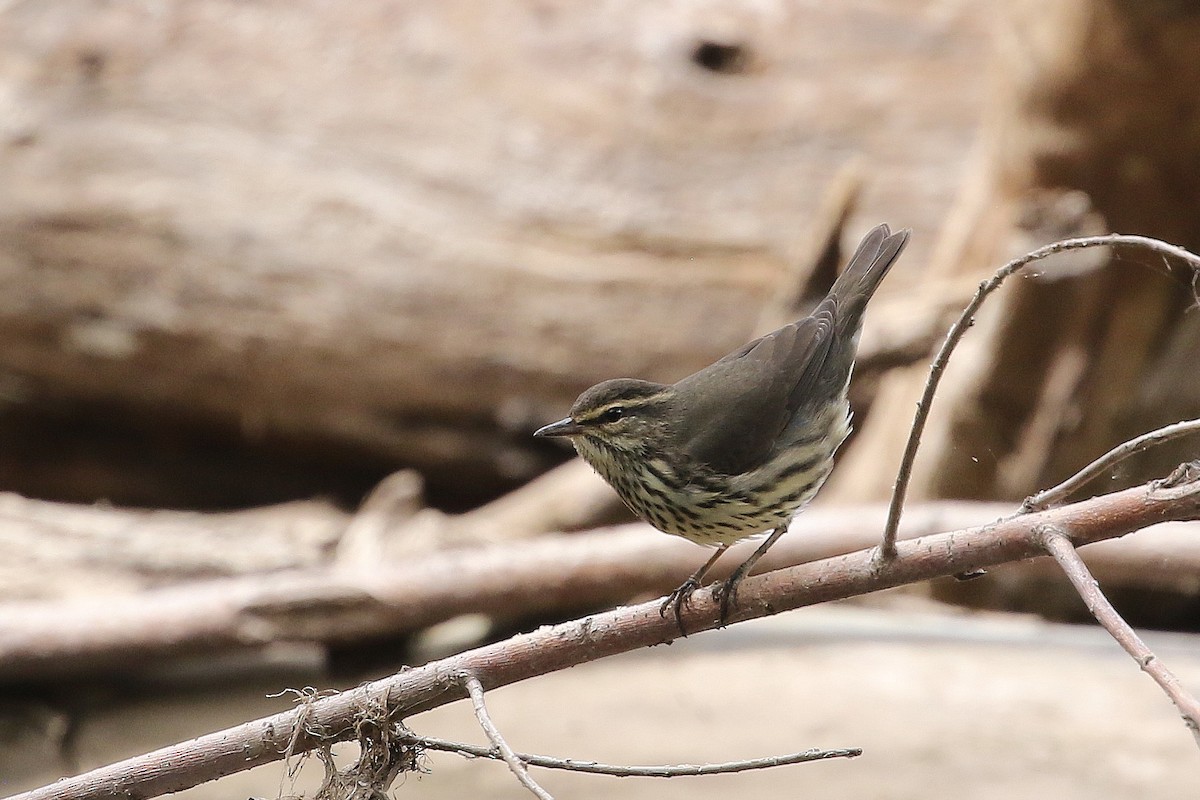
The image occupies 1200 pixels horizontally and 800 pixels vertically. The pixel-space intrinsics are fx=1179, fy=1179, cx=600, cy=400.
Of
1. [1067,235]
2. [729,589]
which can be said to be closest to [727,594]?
[729,589]

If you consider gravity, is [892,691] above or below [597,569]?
below

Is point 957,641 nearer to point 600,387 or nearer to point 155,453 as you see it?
point 600,387

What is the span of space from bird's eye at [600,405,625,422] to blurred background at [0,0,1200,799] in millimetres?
1866

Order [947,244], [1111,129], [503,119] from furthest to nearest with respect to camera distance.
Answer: [503,119] < [947,244] < [1111,129]

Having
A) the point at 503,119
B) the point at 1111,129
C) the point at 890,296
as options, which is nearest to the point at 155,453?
the point at 503,119

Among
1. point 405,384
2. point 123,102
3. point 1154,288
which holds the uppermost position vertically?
point 123,102

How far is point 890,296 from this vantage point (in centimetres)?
610

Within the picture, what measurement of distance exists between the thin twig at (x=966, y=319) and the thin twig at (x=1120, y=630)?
A: 0.26 metres

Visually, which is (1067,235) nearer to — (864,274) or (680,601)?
(864,274)

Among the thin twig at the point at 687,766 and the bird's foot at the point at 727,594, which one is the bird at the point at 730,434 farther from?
the thin twig at the point at 687,766

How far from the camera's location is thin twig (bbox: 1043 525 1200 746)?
1.62 metres

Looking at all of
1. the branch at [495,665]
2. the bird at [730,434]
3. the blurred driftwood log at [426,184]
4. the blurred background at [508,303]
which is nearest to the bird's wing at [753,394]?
the bird at [730,434]

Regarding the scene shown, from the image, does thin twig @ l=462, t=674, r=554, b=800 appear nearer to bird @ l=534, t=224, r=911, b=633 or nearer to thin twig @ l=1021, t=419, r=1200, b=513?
bird @ l=534, t=224, r=911, b=633

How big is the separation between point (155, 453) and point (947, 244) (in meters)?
4.60
